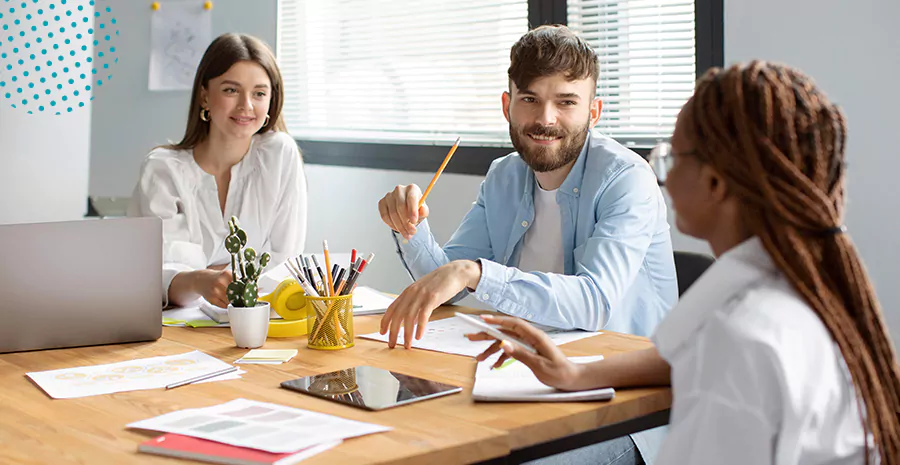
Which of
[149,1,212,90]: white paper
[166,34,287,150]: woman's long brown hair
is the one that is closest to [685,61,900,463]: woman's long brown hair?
[166,34,287,150]: woman's long brown hair

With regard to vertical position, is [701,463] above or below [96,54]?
below

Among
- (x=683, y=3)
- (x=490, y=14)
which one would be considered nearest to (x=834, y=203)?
(x=683, y=3)

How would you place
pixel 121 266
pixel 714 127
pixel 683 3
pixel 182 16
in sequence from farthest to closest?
pixel 182 16
pixel 683 3
pixel 121 266
pixel 714 127

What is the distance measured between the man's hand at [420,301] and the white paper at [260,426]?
13.7 inches

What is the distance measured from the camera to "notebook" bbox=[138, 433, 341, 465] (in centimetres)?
98

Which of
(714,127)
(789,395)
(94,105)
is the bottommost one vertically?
(789,395)

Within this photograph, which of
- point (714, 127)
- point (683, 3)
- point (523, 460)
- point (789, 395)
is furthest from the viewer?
point (683, 3)

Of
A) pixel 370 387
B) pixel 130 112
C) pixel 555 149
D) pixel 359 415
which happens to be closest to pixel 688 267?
pixel 555 149

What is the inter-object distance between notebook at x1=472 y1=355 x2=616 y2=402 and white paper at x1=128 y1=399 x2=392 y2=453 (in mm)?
203

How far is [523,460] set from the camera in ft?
3.66

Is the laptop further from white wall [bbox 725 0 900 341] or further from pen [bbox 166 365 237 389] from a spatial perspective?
white wall [bbox 725 0 900 341]

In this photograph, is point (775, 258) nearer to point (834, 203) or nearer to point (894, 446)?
point (834, 203)

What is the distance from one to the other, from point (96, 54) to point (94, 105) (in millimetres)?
252

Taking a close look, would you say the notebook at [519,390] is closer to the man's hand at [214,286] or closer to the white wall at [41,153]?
the man's hand at [214,286]
